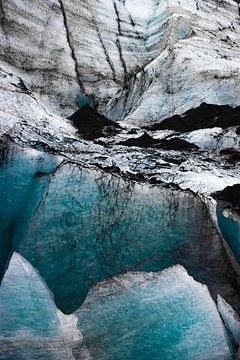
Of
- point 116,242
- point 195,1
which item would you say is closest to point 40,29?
point 195,1

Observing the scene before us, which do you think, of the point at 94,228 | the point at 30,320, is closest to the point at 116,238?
the point at 94,228

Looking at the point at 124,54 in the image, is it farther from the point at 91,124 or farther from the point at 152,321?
the point at 152,321

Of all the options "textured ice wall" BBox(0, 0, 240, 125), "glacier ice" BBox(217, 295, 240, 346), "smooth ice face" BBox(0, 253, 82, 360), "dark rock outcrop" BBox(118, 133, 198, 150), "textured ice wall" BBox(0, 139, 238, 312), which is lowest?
"smooth ice face" BBox(0, 253, 82, 360)

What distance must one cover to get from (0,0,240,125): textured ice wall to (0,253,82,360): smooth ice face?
3238 millimetres

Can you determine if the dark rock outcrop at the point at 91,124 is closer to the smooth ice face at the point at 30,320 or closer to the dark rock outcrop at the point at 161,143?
the dark rock outcrop at the point at 161,143

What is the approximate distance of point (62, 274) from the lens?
4160mm

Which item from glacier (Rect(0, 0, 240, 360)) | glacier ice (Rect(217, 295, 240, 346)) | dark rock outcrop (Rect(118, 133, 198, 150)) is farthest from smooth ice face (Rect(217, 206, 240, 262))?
dark rock outcrop (Rect(118, 133, 198, 150))

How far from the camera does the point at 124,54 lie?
8.22m

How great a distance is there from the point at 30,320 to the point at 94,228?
99 cm

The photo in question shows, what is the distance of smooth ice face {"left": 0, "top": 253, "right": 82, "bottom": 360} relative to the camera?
388 cm

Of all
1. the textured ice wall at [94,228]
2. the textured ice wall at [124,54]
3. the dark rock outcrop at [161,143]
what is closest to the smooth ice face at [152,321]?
the textured ice wall at [94,228]

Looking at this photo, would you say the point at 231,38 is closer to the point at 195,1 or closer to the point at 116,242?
the point at 195,1

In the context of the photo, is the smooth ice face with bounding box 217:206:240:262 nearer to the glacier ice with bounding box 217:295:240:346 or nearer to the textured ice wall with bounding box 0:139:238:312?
the textured ice wall with bounding box 0:139:238:312

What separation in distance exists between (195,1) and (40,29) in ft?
11.4
